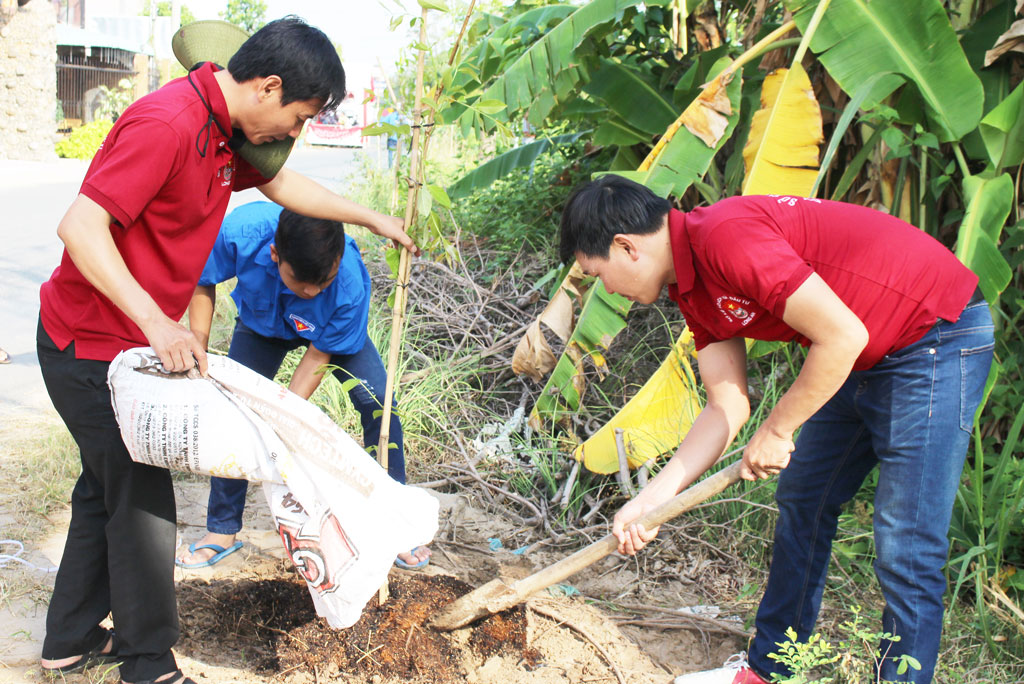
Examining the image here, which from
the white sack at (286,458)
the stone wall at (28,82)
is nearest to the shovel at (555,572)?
the white sack at (286,458)

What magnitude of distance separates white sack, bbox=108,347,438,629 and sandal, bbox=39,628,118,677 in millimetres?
762

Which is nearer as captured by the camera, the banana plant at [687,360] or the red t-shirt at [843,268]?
the red t-shirt at [843,268]

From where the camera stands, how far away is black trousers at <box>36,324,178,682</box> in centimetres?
205

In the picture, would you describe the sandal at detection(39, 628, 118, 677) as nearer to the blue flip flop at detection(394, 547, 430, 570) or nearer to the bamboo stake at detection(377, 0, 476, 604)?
the bamboo stake at detection(377, 0, 476, 604)

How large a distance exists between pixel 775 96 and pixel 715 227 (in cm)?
201

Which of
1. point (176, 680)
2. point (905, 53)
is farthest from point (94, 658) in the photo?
point (905, 53)

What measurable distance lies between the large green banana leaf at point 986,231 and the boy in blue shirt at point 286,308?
2.24 metres

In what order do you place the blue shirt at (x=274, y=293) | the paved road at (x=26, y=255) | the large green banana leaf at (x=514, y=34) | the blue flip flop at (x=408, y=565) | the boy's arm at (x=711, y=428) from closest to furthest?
1. the boy's arm at (x=711, y=428)
2. the blue shirt at (x=274, y=293)
3. the blue flip flop at (x=408, y=565)
4. the large green banana leaf at (x=514, y=34)
5. the paved road at (x=26, y=255)

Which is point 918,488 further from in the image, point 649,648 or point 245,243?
point 245,243

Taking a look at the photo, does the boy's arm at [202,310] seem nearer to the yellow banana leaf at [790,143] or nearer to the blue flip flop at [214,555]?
the blue flip flop at [214,555]

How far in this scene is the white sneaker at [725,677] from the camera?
2.48 m

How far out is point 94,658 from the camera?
236 cm

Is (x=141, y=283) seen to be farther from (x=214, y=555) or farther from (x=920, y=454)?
(x=920, y=454)

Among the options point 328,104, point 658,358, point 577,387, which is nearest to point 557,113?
point 658,358
